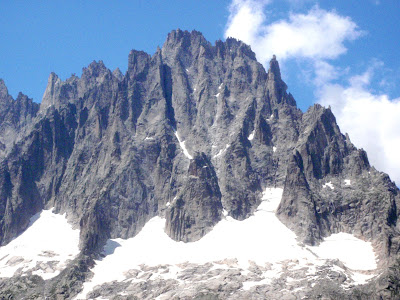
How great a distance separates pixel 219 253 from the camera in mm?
197750

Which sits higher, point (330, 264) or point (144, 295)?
point (330, 264)

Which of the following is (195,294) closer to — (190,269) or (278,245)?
(190,269)

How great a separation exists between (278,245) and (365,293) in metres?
55.8

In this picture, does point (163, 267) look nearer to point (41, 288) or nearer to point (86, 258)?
point (86, 258)

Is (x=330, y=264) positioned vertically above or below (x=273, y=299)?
above

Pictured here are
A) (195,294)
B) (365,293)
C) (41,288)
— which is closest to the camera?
(365,293)

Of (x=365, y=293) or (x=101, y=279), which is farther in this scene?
(x=101, y=279)

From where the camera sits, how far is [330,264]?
17625 centimetres

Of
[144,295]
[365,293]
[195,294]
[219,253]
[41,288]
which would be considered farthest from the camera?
[219,253]

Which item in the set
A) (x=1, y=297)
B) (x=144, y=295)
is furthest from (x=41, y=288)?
(x=144, y=295)

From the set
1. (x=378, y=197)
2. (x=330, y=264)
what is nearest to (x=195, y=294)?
(x=330, y=264)

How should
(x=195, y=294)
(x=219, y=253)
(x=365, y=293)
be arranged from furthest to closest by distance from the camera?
(x=219, y=253), (x=195, y=294), (x=365, y=293)

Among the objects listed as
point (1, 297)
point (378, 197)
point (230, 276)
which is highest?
point (378, 197)

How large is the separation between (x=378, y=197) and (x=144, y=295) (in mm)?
98660
